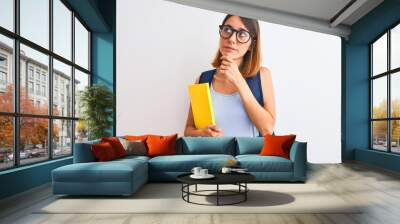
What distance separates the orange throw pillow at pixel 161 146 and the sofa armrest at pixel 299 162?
6.81ft

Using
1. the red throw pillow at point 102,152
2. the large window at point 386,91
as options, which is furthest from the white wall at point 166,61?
the red throw pillow at point 102,152

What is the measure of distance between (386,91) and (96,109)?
6347 millimetres

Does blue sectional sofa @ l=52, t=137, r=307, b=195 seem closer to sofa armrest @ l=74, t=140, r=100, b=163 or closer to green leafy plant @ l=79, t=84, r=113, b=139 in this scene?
sofa armrest @ l=74, t=140, r=100, b=163

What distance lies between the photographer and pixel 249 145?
6.75 metres

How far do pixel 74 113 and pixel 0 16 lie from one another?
9.87ft

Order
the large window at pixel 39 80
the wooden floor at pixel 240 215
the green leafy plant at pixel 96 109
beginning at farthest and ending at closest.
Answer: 1. the green leafy plant at pixel 96 109
2. the large window at pixel 39 80
3. the wooden floor at pixel 240 215

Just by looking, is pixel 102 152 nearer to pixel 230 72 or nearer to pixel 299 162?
pixel 299 162

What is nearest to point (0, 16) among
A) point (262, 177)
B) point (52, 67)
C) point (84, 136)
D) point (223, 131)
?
point (52, 67)

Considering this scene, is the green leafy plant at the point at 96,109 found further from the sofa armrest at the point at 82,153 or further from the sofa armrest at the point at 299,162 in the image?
the sofa armrest at the point at 299,162

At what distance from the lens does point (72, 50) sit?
24.0 feet

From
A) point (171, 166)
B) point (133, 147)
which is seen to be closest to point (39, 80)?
point (133, 147)

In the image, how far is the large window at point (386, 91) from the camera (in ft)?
25.8

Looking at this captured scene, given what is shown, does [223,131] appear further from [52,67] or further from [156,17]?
[52,67]

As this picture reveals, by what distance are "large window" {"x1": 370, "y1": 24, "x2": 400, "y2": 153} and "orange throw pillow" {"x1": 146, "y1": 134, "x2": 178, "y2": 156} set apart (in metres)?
4.70
